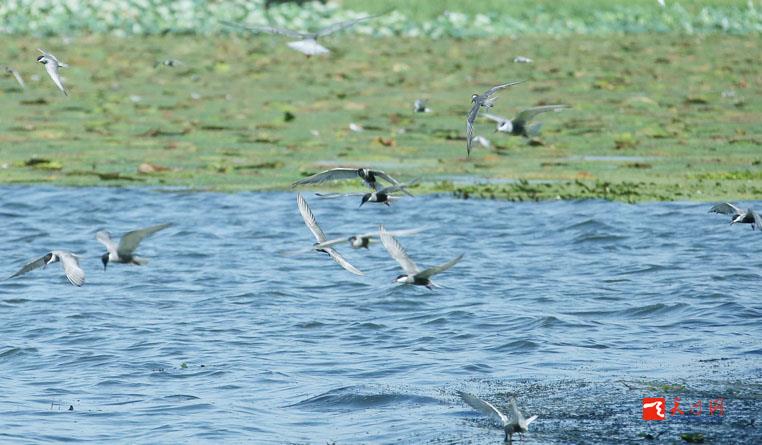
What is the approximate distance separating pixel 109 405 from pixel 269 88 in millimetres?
17192

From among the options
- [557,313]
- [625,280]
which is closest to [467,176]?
[625,280]

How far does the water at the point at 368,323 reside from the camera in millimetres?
9742

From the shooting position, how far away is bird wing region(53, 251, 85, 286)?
32.3ft

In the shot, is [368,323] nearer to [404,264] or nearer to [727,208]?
[404,264]

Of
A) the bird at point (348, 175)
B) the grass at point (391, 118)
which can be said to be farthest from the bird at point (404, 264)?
the grass at point (391, 118)

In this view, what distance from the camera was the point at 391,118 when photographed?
2327cm

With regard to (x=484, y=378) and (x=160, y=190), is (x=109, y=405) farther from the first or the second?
(x=160, y=190)

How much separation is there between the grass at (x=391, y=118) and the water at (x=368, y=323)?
898mm

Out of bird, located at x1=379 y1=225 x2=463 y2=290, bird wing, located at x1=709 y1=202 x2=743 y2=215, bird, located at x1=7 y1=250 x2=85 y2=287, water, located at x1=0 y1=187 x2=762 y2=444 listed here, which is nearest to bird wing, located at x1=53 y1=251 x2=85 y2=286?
bird, located at x1=7 y1=250 x2=85 y2=287

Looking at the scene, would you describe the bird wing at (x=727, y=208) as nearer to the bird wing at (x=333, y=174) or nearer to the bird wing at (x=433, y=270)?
the bird wing at (x=433, y=270)

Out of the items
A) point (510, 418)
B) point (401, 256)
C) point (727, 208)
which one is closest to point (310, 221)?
point (401, 256)

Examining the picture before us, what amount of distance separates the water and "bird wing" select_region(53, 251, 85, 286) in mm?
970

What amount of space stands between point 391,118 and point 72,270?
13620 mm

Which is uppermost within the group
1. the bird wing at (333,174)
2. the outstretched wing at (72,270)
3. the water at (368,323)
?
the bird wing at (333,174)
